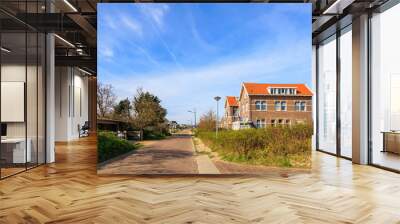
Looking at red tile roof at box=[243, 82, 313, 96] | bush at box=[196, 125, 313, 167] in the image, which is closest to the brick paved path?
bush at box=[196, 125, 313, 167]

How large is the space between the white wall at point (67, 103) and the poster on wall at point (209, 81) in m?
9.10

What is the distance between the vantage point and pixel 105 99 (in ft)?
20.5

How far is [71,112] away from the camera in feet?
49.4

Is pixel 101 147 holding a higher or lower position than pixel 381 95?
lower

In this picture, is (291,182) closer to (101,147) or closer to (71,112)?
(101,147)

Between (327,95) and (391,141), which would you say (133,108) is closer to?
(391,141)

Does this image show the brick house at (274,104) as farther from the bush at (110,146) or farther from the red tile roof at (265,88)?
the bush at (110,146)

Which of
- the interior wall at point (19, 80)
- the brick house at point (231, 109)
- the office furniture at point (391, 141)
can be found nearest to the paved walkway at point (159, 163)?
the brick house at point (231, 109)

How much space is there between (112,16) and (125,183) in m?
2.71

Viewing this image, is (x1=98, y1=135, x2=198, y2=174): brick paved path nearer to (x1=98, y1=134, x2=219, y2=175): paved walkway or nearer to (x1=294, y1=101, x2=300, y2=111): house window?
(x1=98, y1=134, x2=219, y2=175): paved walkway

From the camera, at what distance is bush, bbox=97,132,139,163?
240 inches

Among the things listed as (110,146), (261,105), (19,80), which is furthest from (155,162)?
(19,80)

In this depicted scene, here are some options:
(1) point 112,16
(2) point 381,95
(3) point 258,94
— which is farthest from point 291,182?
(1) point 112,16

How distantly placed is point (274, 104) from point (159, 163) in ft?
7.06
